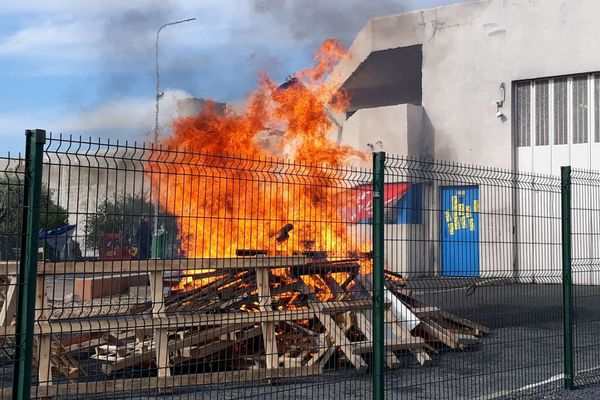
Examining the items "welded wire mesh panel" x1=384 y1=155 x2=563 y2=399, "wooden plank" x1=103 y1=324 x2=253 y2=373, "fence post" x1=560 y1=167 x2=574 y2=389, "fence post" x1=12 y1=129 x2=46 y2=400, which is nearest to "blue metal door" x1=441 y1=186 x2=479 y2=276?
"welded wire mesh panel" x1=384 y1=155 x2=563 y2=399

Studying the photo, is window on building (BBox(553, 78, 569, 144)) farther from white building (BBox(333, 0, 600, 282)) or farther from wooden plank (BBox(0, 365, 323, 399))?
wooden plank (BBox(0, 365, 323, 399))

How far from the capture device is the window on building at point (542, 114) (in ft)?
67.9

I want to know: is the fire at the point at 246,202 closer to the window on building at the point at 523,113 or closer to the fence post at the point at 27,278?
the fence post at the point at 27,278

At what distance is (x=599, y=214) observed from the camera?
9695mm

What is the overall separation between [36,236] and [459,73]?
19646 millimetres

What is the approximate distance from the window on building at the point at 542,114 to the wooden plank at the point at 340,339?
14669mm

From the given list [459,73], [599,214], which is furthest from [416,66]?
[599,214]

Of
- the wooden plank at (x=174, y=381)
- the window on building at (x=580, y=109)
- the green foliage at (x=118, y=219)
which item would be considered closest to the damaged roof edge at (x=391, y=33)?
the window on building at (x=580, y=109)

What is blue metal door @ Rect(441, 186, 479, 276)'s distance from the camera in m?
6.84

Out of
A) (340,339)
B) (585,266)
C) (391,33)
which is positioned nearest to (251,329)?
(340,339)

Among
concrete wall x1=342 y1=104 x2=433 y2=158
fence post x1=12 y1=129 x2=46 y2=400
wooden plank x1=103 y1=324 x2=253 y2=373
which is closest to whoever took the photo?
fence post x1=12 y1=129 x2=46 y2=400

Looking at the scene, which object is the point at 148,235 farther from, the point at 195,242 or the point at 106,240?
the point at 195,242

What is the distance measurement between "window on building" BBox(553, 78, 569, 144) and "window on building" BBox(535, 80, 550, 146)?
0.22m

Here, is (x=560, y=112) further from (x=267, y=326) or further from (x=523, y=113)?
(x=267, y=326)
